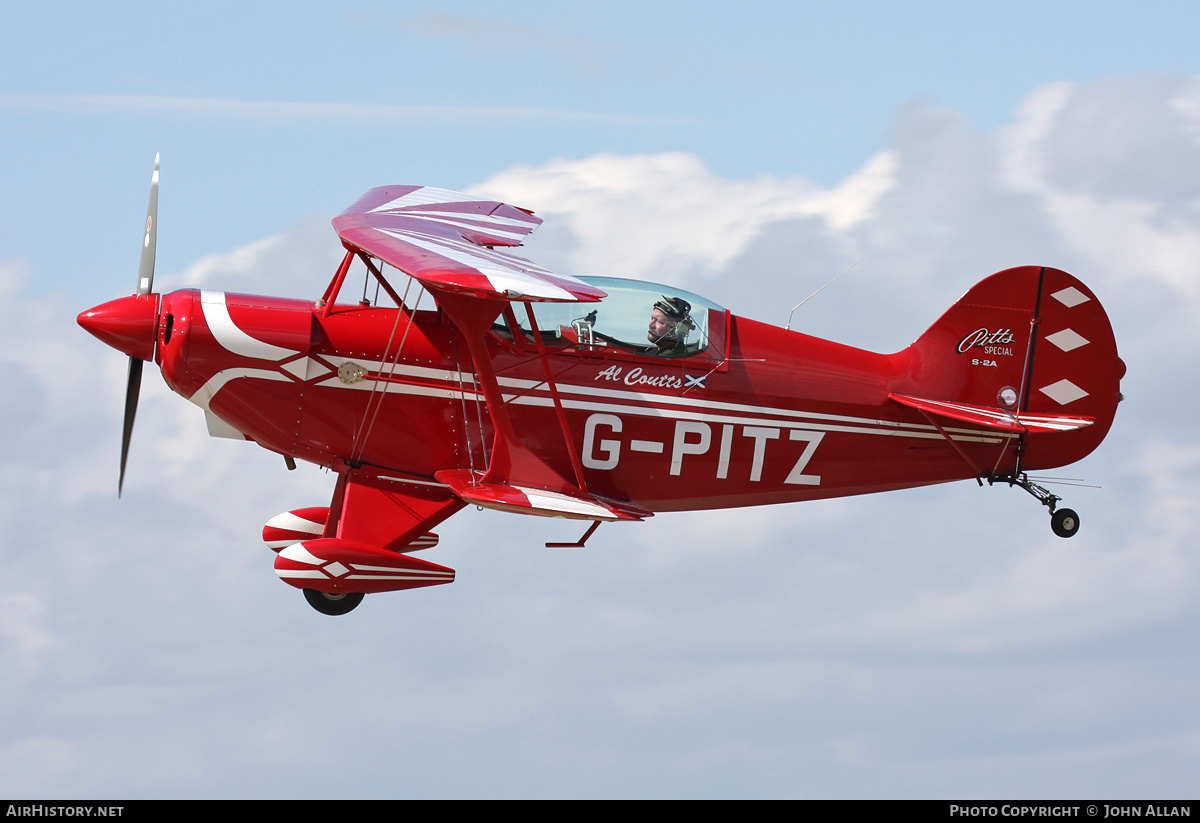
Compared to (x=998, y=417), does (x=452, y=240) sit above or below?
above

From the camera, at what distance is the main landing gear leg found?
48.3 feet

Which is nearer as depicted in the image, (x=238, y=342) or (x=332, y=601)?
(x=238, y=342)

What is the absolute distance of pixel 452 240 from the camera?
43.3 ft

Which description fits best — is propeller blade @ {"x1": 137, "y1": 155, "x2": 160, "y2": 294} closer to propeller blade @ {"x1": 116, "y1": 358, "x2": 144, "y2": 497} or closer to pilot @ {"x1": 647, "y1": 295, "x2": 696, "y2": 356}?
propeller blade @ {"x1": 116, "y1": 358, "x2": 144, "y2": 497}

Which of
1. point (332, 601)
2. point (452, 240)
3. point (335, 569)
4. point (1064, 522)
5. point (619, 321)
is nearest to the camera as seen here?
point (335, 569)

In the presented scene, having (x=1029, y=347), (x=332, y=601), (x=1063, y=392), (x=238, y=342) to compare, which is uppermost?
(x=1029, y=347)

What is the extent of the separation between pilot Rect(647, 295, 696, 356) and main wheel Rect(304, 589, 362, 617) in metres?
3.59

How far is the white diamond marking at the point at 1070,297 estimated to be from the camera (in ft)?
47.8

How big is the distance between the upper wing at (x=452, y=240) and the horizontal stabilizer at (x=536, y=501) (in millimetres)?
1898

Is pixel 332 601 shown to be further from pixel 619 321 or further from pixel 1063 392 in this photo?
pixel 1063 392

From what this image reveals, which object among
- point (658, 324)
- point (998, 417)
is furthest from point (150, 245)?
point (998, 417)

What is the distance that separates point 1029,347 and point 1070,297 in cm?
62

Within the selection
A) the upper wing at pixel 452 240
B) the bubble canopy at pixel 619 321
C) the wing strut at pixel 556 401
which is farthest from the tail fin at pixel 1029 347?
the upper wing at pixel 452 240

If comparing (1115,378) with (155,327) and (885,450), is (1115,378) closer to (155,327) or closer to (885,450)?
(885,450)
